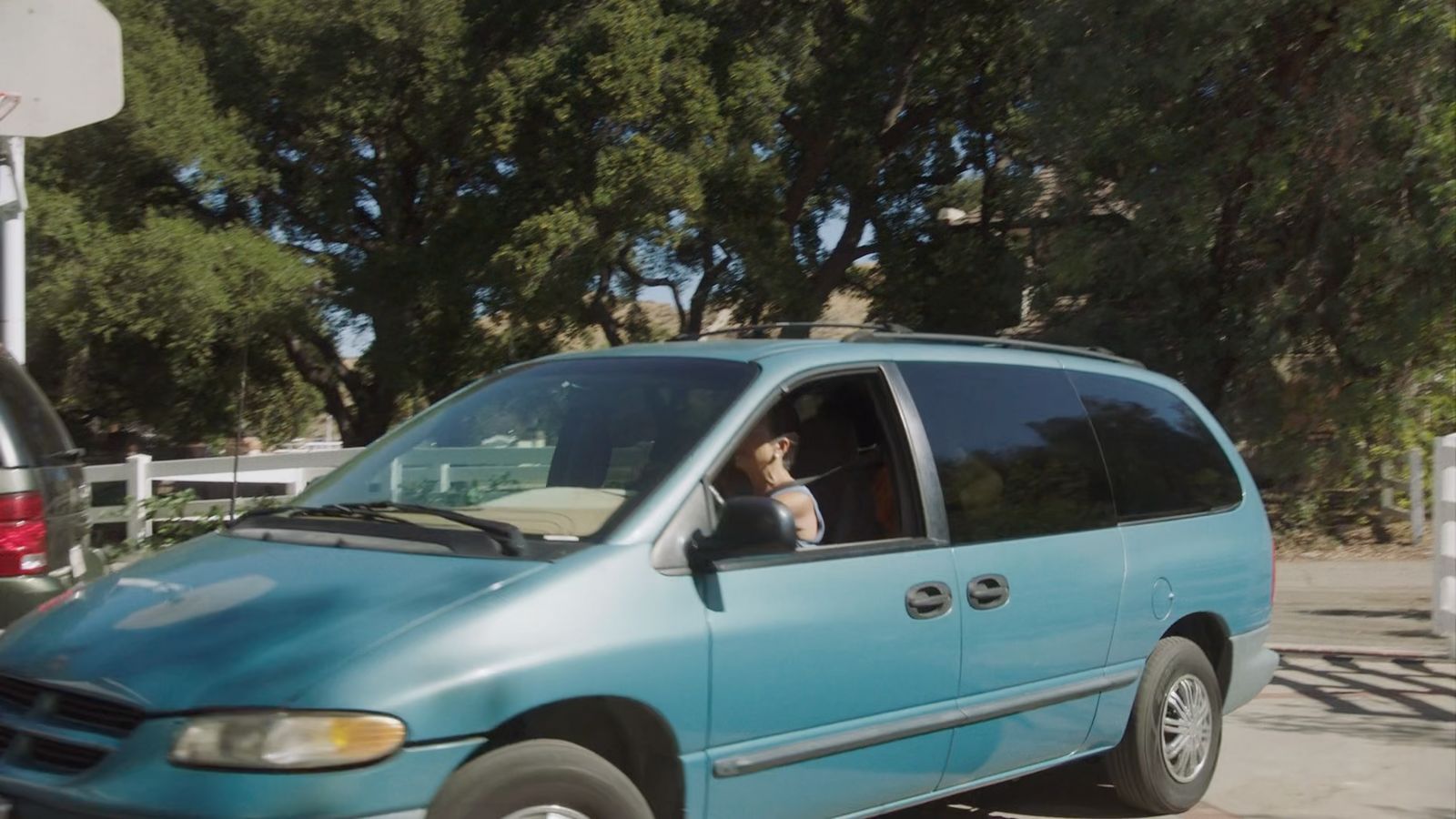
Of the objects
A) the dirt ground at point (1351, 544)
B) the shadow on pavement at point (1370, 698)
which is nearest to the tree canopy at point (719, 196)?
the dirt ground at point (1351, 544)

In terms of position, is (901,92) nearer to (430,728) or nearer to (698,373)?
(698,373)

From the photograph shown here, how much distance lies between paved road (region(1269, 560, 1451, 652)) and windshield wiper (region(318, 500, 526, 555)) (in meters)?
7.33

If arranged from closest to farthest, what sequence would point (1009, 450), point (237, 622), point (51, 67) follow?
point (237, 622) < point (1009, 450) < point (51, 67)

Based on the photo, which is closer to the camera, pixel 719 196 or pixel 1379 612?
pixel 1379 612

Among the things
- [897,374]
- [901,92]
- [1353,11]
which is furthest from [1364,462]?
[897,374]

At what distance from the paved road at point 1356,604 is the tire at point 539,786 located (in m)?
7.26

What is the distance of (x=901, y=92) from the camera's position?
24.9m

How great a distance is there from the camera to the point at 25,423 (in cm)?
608

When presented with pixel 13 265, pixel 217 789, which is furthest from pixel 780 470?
pixel 13 265

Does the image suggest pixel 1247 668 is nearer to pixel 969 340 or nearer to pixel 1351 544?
pixel 969 340

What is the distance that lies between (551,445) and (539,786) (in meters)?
1.62

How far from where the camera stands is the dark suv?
5.79 metres

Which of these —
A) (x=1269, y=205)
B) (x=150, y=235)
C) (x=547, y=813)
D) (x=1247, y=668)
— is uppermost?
Answer: (x=150, y=235)

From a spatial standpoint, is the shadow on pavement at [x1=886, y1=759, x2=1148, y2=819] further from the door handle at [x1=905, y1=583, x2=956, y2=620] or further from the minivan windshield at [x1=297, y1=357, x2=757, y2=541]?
the minivan windshield at [x1=297, y1=357, x2=757, y2=541]
